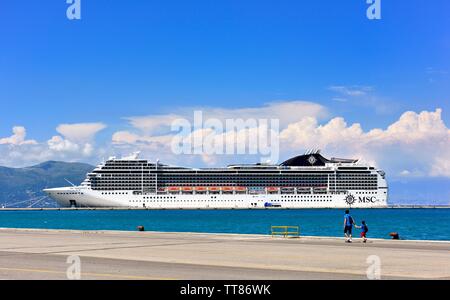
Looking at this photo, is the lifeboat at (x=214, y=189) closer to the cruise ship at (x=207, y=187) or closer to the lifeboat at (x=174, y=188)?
the cruise ship at (x=207, y=187)

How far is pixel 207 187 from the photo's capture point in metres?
172

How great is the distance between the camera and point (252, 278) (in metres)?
16.8

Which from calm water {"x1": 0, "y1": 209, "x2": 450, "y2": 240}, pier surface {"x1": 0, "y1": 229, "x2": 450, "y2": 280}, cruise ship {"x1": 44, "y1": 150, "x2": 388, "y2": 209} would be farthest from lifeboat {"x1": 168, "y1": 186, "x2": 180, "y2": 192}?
pier surface {"x1": 0, "y1": 229, "x2": 450, "y2": 280}

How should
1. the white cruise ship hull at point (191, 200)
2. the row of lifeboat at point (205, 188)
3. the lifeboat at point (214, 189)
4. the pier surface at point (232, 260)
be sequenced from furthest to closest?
the lifeboat at point (214, 189), the row of lifeboat at point (205, 188), the white cruise ship hull at point (191, 200), the pier surface at point (232, 260)

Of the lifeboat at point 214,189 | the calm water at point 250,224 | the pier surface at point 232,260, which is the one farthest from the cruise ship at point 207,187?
the pier surface at point 232,260

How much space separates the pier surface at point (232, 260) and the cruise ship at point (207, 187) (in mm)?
137968

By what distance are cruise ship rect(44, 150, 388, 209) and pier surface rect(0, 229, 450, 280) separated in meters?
138

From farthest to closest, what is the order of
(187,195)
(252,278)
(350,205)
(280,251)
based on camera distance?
(350,205) < (187,195) < (280,251) < (252,278)

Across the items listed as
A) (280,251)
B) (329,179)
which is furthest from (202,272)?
(329,179)

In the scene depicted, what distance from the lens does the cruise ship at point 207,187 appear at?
559 feet

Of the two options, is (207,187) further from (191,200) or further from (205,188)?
(191,200)
